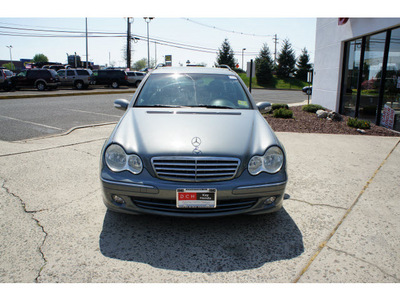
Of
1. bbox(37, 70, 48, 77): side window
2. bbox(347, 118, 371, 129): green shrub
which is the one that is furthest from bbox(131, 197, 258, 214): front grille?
bbox(37, 70, 48, 77): side window

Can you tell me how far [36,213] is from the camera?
3.41m

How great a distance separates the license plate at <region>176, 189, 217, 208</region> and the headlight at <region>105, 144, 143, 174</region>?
438mm

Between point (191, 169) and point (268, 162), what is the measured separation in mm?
738

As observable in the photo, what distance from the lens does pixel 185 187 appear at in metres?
2.76

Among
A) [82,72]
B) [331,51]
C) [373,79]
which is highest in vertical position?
[331,51]

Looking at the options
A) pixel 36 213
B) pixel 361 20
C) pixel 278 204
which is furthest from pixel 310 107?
pixel 36 213

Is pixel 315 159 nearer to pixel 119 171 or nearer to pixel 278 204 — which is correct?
pixel 278 204

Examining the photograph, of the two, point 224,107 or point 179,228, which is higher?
point 224,107

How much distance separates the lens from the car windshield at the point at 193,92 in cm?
398

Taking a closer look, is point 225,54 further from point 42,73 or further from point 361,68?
point 361,68

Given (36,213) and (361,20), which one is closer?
(36,213)

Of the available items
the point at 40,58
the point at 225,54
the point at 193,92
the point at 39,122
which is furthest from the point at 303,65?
the point at 40,58

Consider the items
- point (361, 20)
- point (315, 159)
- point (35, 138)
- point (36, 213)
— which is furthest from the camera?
point (361, 20)
